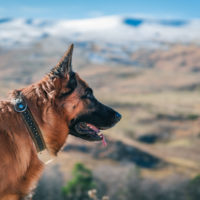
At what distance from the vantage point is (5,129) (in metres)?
5.05

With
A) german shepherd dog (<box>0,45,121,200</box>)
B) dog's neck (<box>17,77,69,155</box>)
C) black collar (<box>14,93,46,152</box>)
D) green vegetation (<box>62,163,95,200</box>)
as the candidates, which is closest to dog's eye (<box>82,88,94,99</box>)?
german shepherd dog (<box>0,45,121,200</box>)

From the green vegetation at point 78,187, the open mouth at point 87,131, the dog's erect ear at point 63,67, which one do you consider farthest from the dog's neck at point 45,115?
the green vegetation at point 78,187

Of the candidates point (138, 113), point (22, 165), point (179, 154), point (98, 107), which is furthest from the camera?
point (138, 113)

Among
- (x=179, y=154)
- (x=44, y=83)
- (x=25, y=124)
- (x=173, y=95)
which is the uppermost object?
(x=44, y=83)

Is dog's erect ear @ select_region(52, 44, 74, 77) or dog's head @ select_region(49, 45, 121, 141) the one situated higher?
dog's erect ear @ select_region(52, 44, 74, 77)

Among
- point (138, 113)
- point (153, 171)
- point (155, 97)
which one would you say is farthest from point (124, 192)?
point (155, 97)

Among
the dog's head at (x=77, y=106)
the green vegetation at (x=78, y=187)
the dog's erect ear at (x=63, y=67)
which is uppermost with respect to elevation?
the dog's erect ear at (x=63, y=67)

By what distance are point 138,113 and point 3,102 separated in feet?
380

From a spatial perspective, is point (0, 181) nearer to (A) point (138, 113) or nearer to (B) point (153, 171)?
(B) point (153, 171)

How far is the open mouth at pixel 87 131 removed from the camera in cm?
592

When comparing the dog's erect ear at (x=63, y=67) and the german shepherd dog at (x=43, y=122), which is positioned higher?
the dog's erect ear at (x=63, y=67)

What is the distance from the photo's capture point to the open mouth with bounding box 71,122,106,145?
5.92 m

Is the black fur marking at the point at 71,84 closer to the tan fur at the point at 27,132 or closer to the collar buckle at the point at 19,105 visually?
the tan fur at the point at 27,132

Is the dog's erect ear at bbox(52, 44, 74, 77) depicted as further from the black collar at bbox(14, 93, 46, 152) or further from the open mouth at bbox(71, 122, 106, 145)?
the open mouth at bbox(71, 122, 106, 145)
